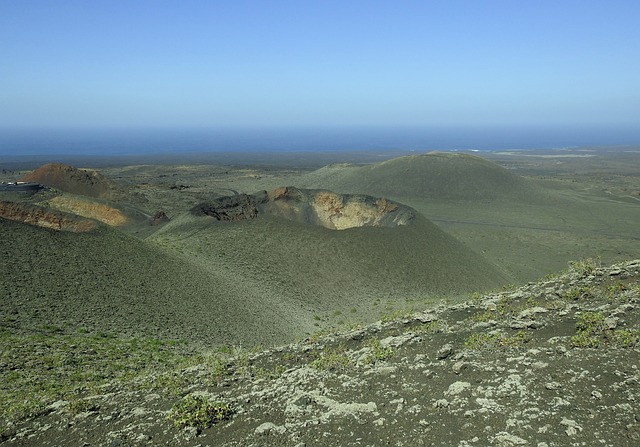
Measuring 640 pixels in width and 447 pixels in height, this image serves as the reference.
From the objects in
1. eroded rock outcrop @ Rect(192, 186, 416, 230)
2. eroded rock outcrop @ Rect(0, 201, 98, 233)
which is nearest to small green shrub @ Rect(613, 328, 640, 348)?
eroded rock outcrop @ Rect(0, 201, 98, 233)

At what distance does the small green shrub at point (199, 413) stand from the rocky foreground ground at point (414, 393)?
0.8 inches

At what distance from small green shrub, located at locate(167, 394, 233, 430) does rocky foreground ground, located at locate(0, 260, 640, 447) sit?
21mm

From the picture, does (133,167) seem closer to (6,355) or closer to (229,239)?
(229,239)

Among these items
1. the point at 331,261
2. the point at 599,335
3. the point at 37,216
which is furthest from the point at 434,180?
the point at 599,335

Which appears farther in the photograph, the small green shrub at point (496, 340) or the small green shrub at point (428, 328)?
the small green shrub at point (428, 328)

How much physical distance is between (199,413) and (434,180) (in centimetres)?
7301

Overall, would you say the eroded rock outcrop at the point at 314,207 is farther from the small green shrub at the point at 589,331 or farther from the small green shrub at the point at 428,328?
the small green shrub at the point at 589,331

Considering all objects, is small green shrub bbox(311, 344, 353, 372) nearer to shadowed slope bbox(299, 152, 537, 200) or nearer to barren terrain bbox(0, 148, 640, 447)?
barren terrain bbox(0, 148, 640, 447)

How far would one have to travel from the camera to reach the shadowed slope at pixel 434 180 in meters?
74.7

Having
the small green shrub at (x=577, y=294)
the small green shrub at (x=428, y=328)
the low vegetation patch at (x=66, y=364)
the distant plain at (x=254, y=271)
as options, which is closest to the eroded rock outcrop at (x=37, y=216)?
the distant plain at (x=254, y=271)

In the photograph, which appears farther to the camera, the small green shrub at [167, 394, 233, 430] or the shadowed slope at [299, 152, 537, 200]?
the shadowed slope at [299, 152, 537, 200]

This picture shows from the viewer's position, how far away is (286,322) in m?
20.6

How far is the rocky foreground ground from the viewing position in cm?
719

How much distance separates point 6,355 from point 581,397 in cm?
1344
